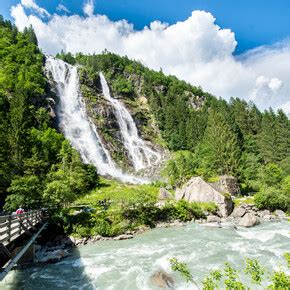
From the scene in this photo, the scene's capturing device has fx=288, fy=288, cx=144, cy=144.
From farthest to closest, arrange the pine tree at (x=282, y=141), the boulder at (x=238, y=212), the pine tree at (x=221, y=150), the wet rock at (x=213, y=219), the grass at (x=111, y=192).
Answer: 1. the pine tree at (x=282, y=141)
2. the pine tree at (x=221, y=150)
3. the grass at (x=111, y=192)
4. the boulder at (x=238, y=212)
5. the wet rock at (x=213, y=219)

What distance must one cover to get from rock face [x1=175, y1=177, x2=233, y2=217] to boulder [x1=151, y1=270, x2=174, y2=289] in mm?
26893

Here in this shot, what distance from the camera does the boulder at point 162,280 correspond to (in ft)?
56.0

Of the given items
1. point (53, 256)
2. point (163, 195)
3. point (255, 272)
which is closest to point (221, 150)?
point (163, 195)

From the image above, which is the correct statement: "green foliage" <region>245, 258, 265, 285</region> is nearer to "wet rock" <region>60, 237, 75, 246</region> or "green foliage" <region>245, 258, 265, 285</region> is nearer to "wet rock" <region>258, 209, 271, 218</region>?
Answer: "wet rock" <region>60, 237, 75, 246</region>

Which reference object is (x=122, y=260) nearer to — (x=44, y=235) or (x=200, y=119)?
(x=44, y=235)

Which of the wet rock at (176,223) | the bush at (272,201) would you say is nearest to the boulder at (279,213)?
the bush at (272,201)

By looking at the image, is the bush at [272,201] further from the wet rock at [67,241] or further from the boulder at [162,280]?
the boulder at [162,280]

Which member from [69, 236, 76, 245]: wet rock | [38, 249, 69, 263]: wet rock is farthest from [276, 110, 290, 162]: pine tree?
[38, 249, 69, 263]: wet rock

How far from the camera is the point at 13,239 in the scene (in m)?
15.4

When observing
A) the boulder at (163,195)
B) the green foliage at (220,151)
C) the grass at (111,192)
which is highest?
the green foliage at (220,151)

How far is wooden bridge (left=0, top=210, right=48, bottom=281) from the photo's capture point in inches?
495

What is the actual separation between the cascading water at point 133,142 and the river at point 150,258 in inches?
1781

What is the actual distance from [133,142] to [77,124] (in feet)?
55.1

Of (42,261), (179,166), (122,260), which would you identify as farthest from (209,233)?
(179,166)
